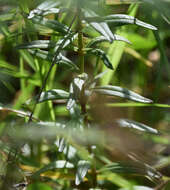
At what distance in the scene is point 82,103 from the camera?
35.4 inches

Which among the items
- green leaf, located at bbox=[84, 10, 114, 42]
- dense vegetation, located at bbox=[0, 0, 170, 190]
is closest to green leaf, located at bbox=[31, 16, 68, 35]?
dense vegetation, located at bbox=[0, 0, 170, 190]

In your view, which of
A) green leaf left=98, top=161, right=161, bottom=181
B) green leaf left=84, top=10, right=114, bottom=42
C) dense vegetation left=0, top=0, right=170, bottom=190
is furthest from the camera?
green leaf left=98, top=161, right=161, bottom=181

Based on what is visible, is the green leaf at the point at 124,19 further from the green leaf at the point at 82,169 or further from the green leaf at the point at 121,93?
the green leaf at the point at 82,169

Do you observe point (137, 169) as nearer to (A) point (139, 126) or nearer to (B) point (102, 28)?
(A) point (139, 126)

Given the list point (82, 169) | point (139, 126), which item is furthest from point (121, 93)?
point (82, 169)

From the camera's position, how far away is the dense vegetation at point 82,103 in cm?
80

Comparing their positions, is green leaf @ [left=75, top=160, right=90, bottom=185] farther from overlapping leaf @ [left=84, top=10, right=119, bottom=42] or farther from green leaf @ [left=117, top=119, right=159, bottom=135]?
overlapping leaf @ [left=84, top=10, right=119, bottom=42]

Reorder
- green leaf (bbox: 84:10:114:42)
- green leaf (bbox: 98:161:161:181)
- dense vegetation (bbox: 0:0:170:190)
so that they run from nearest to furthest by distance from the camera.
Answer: green leaf (bbox: 84:10:114:42)
dense vegetation (bbox: 0:0:170:190)
green leaf (bbox: 98:161:161:181)

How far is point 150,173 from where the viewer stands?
93cm

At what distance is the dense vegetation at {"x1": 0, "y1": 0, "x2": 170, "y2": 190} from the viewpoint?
0.80 m

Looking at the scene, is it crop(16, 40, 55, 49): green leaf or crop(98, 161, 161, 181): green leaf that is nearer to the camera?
crop(16, 40, 55, 49): green leaf

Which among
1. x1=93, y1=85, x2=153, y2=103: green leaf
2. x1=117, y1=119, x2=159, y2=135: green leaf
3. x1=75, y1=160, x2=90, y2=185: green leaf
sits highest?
x1=93, y1=85, x2=153, y2=103: green leaf

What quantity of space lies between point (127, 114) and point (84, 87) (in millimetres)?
708

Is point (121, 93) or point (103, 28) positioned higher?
point (103, 28)
